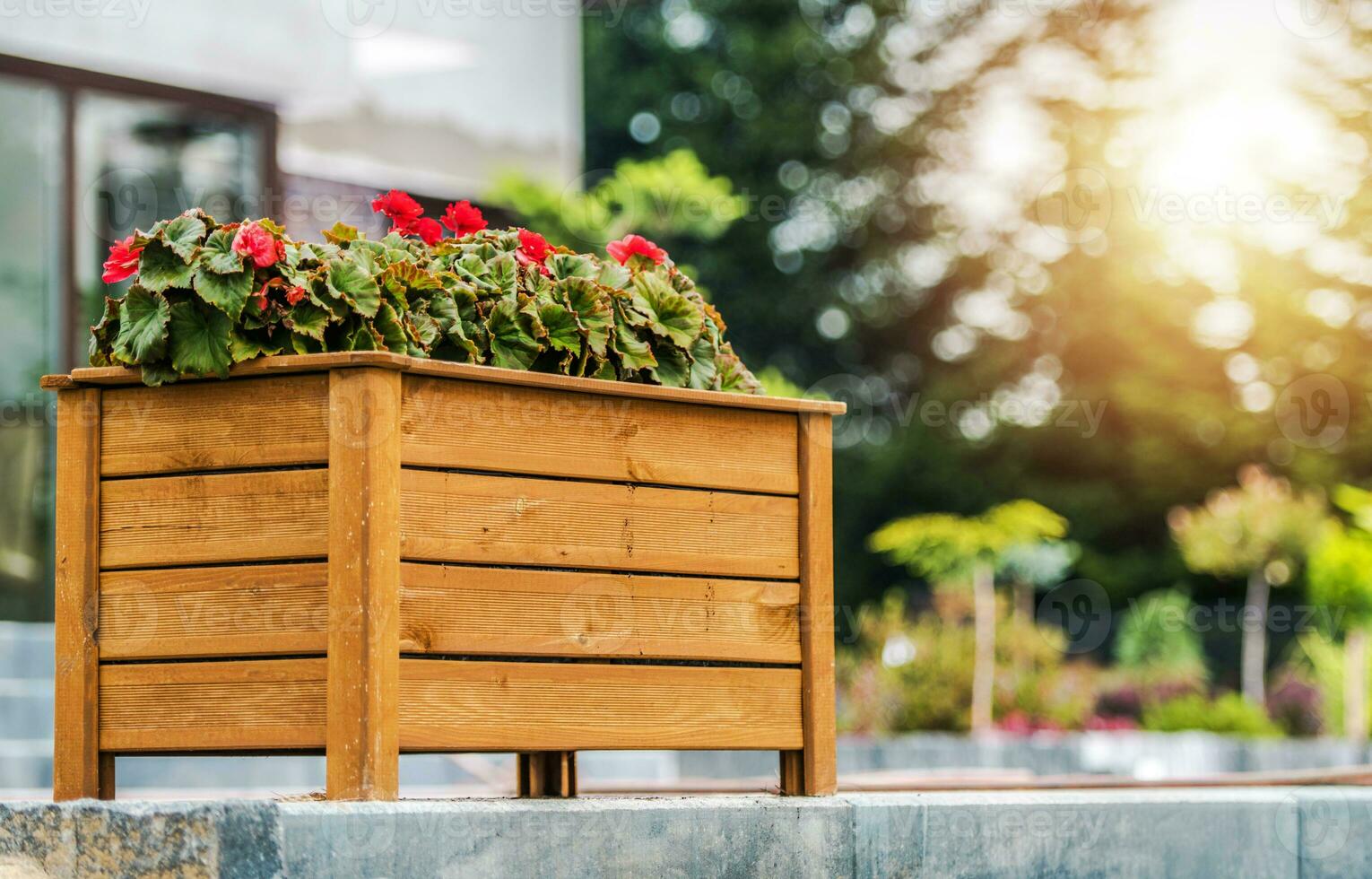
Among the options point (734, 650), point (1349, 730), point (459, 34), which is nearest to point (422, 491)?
point (734, 650)

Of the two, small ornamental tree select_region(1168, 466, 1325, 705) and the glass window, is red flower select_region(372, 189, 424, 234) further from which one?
small ornamental tree select_region(1168, 466, 1325, 705)

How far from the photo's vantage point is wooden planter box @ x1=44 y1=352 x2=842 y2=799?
2.70 m

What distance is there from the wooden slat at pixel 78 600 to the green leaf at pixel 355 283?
476mm

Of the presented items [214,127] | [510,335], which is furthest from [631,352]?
[214,127]

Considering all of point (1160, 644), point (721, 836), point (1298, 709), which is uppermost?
point (721, 836)

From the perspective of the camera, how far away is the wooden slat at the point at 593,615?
2803 mm

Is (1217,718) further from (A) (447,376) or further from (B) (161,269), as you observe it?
(B) (161,269)

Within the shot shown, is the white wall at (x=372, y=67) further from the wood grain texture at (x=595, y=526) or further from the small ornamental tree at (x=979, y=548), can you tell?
the wood grain texture at (x=595, y=526)

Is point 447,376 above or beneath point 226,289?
beneath

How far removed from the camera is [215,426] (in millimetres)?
2822

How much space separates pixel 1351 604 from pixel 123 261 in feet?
35.6

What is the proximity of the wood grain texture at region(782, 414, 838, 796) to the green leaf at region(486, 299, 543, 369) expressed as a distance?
59 cm

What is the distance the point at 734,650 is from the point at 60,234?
7599 mm

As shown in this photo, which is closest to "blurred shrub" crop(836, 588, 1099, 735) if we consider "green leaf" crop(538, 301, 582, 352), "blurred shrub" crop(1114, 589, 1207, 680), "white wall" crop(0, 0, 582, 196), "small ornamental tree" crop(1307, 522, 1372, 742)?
"small ornamental tree" crop(1307, 522, 1372, 742)
